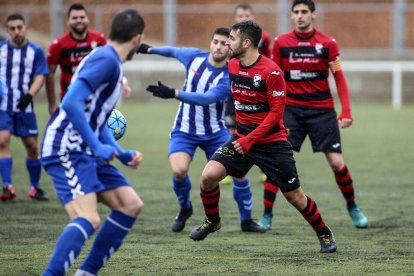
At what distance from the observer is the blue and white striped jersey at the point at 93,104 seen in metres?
5.54

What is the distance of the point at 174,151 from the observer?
8.52 metres

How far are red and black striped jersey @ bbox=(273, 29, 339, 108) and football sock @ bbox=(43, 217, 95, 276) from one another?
3818mm

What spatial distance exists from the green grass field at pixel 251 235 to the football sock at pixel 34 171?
0.64 feet

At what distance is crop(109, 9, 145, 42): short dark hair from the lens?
18.5ft

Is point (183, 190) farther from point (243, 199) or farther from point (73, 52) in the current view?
point (73, 52)

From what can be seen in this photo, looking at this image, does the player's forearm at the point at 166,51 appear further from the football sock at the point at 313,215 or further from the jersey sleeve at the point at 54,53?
the jersey sleeve at the point at 54,53

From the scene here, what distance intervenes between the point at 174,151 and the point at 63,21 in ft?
63.3

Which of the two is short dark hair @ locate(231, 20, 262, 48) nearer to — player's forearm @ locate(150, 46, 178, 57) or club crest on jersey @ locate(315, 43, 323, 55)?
player's forearm @ locate(150, 46, 178, 57)

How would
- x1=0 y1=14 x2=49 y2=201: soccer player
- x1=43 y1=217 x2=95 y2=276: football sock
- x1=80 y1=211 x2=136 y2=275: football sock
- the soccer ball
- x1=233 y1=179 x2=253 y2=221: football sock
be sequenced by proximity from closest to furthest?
x1=43 y1=217 x2=95 y2=276: football sock → x1=80 y1=211 x2=136 y2=275: football sock → the soccer ball → x1=233 y1=179 x2=253 y2=221: football sock → x1=0 y1=14 x2=49 y2=201: soccer player

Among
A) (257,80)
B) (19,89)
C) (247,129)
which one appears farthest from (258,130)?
(19,89)

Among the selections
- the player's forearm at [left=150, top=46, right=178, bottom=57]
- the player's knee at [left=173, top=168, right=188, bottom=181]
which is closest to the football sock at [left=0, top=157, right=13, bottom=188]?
the player's knee at [left=173, top=168, right=188, bottom=181]

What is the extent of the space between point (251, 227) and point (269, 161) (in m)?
1.29

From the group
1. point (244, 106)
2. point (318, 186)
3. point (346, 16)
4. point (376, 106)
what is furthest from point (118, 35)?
point (346, 16)

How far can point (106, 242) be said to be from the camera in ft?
19.0
